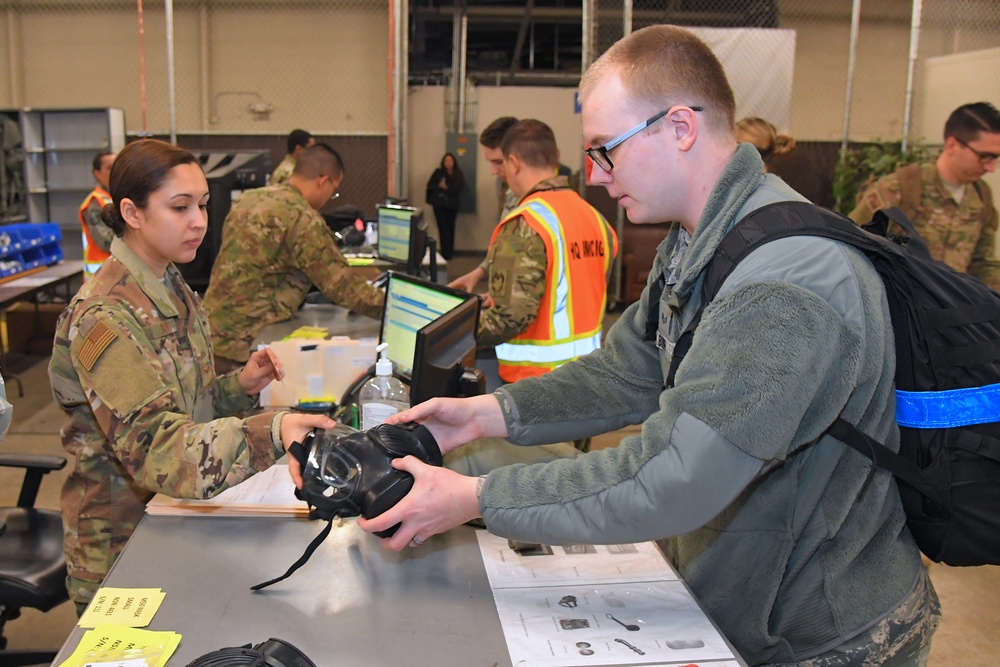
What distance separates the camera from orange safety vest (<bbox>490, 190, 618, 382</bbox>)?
3.42 m

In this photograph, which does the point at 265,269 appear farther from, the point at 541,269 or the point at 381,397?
the point at 381,397

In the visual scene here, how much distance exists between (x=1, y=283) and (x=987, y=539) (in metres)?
6.20

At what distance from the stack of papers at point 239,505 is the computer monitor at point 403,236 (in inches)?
134

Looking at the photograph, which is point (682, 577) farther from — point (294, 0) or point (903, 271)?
point (294, 0)

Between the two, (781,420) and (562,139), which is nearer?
(781,420)

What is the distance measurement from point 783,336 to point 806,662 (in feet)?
1.98

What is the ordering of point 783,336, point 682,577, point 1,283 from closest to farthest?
point 783,336 < point 682,577 < point 1,283

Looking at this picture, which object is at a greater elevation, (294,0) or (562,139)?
(294,0)

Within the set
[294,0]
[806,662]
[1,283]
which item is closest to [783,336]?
[806,662]

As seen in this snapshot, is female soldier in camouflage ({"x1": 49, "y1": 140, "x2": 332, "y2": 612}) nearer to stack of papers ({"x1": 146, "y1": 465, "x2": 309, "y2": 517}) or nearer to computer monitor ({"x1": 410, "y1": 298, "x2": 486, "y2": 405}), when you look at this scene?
stack of papers ({"x1": 146, "y1": 465, "x2": 309, "y2": 517})

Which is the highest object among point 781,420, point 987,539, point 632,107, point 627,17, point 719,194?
point 627,17

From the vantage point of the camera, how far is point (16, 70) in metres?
11.3

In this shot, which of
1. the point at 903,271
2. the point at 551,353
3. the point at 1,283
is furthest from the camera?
the point at 1,283

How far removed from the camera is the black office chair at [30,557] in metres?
A: 2.35
